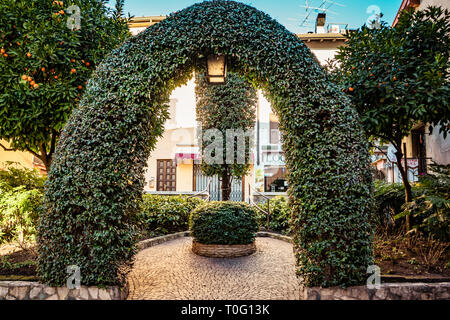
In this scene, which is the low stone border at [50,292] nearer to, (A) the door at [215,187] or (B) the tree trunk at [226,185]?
(B) the tree trunk at [226,185]

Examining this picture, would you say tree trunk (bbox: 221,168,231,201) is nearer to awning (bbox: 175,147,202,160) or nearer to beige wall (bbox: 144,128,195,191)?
awning (bbox: 175,147,202,160)

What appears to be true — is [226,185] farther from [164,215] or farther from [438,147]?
[438,147]

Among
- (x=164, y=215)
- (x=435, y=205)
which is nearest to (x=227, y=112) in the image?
(x=164, y=215)

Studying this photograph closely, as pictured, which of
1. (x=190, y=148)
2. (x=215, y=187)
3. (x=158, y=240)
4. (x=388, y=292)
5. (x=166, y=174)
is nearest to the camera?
(x=388, y=292)

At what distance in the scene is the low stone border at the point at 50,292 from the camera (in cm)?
359

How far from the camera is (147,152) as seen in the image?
4.07 meters

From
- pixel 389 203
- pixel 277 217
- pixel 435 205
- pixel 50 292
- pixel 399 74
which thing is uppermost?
pixel 399 74

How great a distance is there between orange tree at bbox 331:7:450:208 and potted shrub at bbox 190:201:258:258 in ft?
11.2

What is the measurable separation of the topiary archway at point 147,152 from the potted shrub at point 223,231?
265cm

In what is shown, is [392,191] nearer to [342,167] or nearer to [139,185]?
[342,167]

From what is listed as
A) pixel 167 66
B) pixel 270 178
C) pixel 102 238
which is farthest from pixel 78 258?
pixel 270 178

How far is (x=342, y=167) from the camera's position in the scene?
3.58m

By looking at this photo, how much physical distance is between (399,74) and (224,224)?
450cm

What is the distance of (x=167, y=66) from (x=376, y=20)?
4.44 meters
